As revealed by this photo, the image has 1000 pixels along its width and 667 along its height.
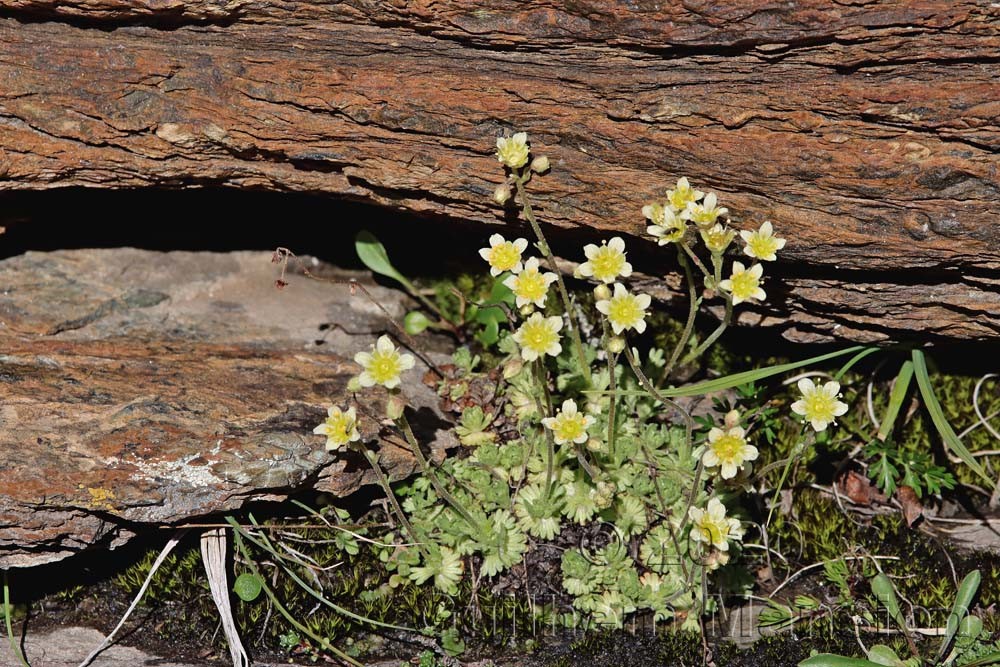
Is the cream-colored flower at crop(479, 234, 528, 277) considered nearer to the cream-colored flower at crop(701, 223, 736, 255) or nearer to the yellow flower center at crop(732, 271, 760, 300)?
the cream-colored flower at crop(701, 223, 736, 255)

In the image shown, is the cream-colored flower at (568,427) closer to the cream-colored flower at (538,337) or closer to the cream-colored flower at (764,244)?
the cream-colored flower at (538,337)

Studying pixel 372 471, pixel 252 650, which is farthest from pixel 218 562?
pixel 372 471

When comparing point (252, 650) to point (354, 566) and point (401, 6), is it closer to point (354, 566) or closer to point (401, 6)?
point (354, 566)

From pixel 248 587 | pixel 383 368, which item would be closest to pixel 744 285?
pixel 383 368

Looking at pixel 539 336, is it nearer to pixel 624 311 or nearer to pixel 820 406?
pixel 624 311

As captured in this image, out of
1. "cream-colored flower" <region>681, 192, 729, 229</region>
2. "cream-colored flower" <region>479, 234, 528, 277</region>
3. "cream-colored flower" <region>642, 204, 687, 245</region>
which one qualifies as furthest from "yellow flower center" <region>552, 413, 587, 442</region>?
"cream-colored flower" <region>681, 192, 729, 229</region>

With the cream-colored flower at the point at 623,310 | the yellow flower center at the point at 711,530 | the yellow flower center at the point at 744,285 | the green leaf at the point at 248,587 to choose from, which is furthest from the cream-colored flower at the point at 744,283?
the green leaf at the point at 248,587
